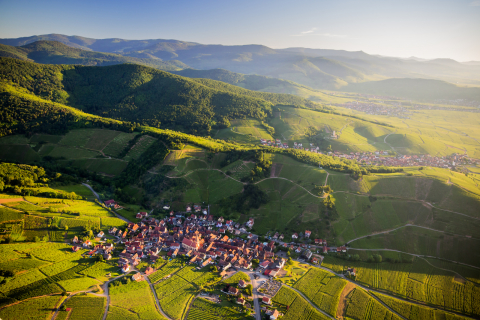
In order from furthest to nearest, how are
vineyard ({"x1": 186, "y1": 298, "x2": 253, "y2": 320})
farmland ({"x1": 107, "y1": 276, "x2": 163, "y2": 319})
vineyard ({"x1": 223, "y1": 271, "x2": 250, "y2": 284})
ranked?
1. vineyard ({"x1": 223, "y1": 271, "x2": 250, "y2": 284})
2. vineyard ({"x1": 186, "y1": 298, "x2": 253, "y2": 320})
3. farmland ({"x1": 107, "y1": 276, "x2": 163, "y2": 319})

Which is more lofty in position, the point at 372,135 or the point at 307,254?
the point at 372,135

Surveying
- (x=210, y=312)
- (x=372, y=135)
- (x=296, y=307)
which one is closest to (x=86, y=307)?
(x=210, y=312)

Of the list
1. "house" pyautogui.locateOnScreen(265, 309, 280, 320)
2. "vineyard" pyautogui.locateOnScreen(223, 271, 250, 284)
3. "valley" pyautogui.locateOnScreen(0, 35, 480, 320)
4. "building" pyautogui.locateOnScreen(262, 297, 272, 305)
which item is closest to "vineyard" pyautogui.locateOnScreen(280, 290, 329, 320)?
"valley" pyautogui.locateOnScreen(0, 35, 480, 320)

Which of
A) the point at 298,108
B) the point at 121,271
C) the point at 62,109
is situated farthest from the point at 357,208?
the point at 62,109

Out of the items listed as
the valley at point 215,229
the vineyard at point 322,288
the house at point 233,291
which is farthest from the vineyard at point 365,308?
the house at point 233,291

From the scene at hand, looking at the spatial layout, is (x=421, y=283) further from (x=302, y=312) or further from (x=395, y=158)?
(x=395, y=158)

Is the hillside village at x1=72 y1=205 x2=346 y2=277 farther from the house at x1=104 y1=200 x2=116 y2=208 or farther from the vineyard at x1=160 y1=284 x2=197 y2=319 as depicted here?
the house at x1=104 y1=200 x2=116 y2=208
